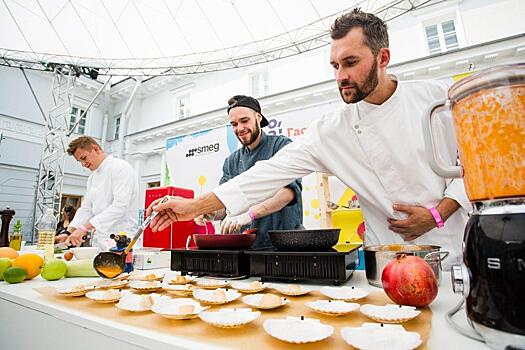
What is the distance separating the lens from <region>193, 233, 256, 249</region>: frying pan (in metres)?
1.13

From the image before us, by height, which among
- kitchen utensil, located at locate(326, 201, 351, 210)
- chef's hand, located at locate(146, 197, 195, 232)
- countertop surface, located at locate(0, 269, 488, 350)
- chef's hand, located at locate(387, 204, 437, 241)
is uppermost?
kitchen utensil, located at locate(326, 201, 351, 210)

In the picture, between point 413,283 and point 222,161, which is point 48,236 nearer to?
point 413,283

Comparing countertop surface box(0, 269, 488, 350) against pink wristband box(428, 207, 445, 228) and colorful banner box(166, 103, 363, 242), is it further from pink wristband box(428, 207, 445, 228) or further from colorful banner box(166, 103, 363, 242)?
colorful banner box(166, 103, 363, 242)

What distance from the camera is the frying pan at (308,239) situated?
965mm

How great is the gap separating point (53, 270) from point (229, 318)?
1.04 m

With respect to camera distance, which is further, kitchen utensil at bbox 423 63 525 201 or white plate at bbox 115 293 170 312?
white plate at bbox 115 293 170 312

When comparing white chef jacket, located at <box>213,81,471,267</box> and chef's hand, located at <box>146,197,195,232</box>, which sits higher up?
white chef jacket, located at <box>213,81,471,267</box>

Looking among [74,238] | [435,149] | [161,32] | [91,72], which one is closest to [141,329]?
[435,149]

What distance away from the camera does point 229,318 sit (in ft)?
1.97

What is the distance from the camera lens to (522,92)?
18.0 inches

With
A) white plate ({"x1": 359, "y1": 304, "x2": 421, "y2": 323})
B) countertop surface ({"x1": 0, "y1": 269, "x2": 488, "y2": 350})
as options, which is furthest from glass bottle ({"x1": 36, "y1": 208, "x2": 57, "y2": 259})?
white plate ({"x1": 359, "y1": 304, "x2": 421, "y2": 323})

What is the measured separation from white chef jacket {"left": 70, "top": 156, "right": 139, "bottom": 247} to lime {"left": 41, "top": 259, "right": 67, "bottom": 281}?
142 cm

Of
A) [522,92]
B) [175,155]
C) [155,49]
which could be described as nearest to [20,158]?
[155,49]

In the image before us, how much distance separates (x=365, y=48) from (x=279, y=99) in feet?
17.6
